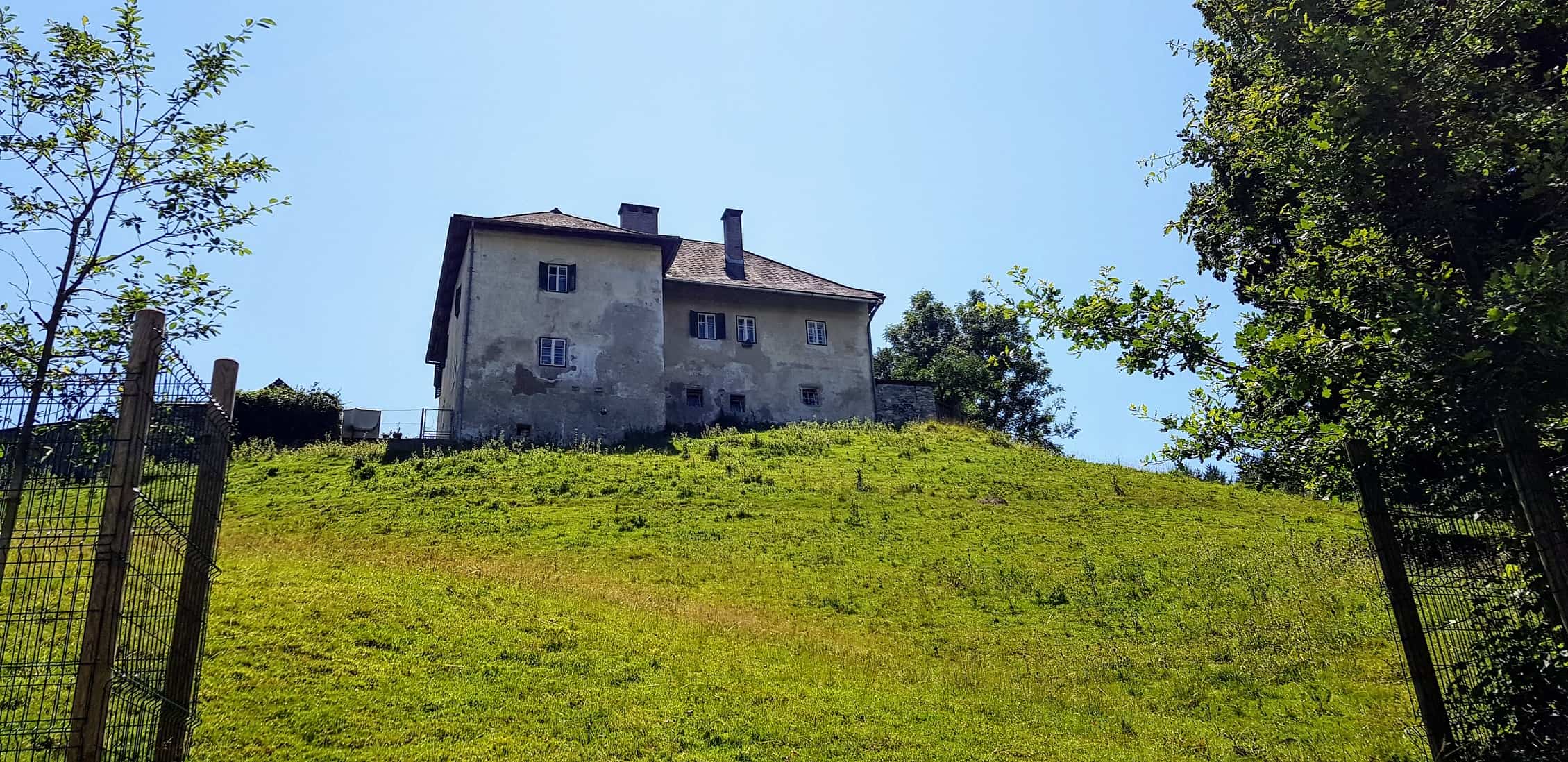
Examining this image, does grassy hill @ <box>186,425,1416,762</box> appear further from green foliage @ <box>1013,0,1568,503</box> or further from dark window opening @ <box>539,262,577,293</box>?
dark window opening @ <box>539,262,577,293</box>

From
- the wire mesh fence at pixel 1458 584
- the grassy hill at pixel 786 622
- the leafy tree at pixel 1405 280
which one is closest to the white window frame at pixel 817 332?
the grassy hill at pixel 786 622

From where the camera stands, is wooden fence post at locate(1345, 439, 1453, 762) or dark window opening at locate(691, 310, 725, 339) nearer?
wooden fence post at locate(1345, 439, 1453, 762)

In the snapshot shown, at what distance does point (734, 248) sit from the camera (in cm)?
4262

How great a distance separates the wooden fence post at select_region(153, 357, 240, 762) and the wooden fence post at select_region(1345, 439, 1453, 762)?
8.25 m

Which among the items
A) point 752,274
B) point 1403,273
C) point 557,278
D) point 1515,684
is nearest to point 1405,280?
point 1403,273

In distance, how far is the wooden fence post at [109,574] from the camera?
5.54 metres

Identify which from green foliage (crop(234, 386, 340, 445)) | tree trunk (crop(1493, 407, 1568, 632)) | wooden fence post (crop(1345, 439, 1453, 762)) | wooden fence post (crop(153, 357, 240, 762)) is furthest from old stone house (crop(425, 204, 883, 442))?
tree trunk (crop(1493, 407, 1568, 632))

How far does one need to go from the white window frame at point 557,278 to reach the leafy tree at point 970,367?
2097 centimetres

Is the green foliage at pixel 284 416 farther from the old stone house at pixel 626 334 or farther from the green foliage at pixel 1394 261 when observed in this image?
the green foliage at pixel 1394 261

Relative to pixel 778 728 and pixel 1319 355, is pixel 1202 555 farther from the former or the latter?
pixel 1319 355

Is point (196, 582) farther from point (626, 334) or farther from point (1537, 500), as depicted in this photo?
point (626, 334)

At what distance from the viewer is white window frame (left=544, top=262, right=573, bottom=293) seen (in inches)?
1422

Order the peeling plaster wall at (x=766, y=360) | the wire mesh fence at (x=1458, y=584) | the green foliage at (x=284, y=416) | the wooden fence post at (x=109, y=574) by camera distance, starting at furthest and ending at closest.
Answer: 1. the peeling plaster wall at (x=766, y=360)
2. the green foliage at (x=284, y=416)
3. the wire mesh fence at (x=1458, y=584)
4. the wooden fence post at (x=109, y=574)

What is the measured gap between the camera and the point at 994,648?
14.7m
